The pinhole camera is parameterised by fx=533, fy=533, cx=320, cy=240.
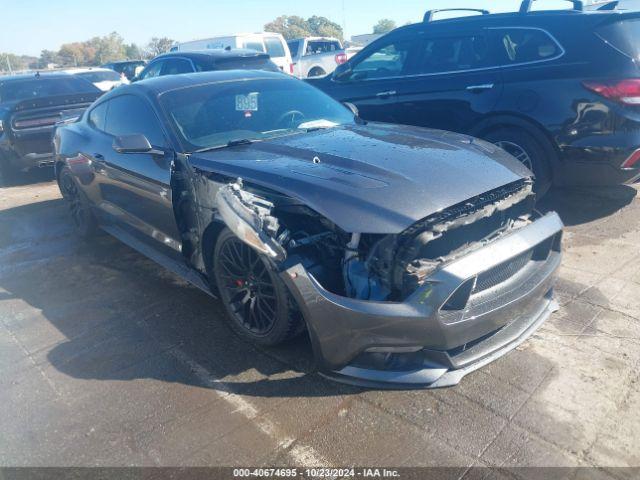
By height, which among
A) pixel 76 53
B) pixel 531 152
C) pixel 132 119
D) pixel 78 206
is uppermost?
pixel 76 53

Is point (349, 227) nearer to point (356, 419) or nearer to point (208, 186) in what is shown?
point (356, 419)

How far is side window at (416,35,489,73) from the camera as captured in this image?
216 inches

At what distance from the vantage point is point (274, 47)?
15.6 metres

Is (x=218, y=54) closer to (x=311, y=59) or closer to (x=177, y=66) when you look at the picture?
(x=177, y=66)

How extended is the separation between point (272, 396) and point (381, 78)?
431cm

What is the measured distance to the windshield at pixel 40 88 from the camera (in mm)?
9234

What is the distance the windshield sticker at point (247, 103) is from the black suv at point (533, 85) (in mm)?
2253

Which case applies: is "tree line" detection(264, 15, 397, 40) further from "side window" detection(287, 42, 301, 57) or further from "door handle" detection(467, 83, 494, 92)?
"door handle" detection(467, 83, 494, 92)

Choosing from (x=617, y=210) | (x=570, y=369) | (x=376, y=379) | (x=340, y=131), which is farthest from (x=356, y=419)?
(x=617, y=210)

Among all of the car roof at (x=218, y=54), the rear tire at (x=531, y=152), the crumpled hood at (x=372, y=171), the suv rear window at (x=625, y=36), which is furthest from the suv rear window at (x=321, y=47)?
the crumpled hood at (x=372, y=171)

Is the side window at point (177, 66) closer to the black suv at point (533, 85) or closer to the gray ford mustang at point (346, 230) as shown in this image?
the black suv at point (533, 85)

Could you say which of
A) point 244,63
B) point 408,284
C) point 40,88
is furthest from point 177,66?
point 408,284

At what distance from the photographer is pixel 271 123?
4059 mm

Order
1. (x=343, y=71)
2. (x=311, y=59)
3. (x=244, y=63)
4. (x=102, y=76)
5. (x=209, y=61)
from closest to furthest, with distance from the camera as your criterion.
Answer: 1. (x=343, y=71)
2. (x=209, y=61)
3. (x=244, y=63)
4. (x=102, y=76)
5. (x=311, y=59)
